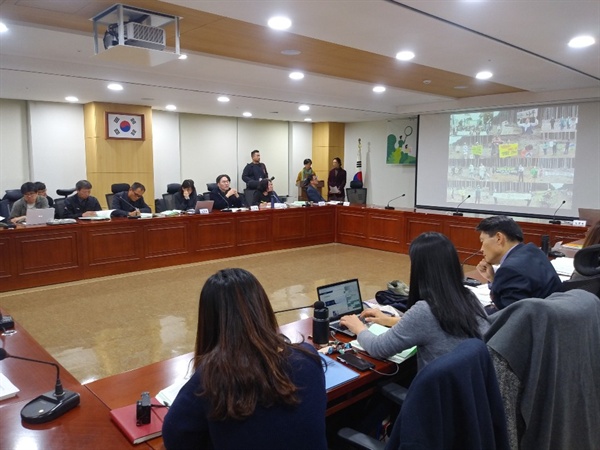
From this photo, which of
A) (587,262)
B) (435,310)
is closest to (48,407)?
(435,310)

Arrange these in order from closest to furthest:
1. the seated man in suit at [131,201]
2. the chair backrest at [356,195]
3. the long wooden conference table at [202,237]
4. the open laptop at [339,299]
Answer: the open laptop at [339,299] → the long wooden conference table at [202,237] → the seated man in suit at [131,201] → the chair backrest at [356,195]

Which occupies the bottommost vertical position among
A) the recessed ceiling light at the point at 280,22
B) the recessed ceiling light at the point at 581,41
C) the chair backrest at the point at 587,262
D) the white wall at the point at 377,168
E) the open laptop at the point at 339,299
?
the open laptop at the point at 339,299

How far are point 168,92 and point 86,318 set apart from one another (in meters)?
4.06

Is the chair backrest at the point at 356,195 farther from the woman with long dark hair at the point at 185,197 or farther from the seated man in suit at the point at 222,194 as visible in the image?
the woman with long dark hair at the point at 185,197

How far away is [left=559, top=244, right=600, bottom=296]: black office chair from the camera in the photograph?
218 cm

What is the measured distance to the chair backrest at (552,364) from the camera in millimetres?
1481

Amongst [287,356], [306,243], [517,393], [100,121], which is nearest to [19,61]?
[100,121]

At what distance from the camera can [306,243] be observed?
7844 mm

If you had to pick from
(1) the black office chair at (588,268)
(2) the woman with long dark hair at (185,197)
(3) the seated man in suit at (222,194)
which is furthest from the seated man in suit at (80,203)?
(1) the black office chair at (588,268)

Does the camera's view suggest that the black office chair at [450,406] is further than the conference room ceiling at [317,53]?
No

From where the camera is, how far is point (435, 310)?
1.73 meters

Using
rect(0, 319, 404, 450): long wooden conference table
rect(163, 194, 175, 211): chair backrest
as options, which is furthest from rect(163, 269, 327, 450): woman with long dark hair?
rect(163, 194, 175, 211): chair backrest

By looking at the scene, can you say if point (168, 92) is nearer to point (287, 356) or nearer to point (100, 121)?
point (100, 121)

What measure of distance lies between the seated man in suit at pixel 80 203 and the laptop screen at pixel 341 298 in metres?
4.51
